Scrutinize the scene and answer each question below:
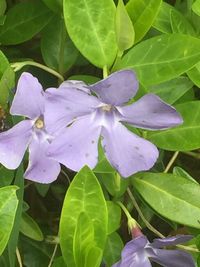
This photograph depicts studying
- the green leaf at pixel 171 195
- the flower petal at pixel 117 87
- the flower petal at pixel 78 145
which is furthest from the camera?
the green leaf at pixel 171 195

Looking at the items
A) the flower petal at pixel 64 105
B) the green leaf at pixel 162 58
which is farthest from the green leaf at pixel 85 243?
the green leaf at pixel 162 58

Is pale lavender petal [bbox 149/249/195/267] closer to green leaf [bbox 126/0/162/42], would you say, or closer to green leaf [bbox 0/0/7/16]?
green leaf [bbox 126/0/162/42]

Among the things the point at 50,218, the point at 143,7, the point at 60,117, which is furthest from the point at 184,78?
the point at 50,218

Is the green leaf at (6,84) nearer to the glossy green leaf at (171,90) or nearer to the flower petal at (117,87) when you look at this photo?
the flower petal at (117,87)

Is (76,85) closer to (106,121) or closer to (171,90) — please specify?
(106,121)

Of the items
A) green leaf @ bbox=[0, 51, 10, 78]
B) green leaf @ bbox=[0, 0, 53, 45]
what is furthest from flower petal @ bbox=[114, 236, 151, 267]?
green leaf @ bbox=[0, 0, 53, 45]

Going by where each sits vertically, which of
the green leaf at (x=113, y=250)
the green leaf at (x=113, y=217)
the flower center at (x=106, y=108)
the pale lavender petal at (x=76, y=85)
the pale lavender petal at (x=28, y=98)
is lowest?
the green leaf at (x=113, y=250)
